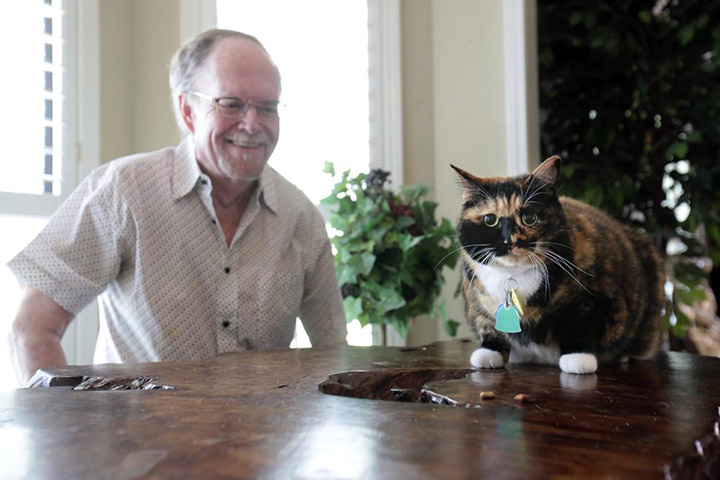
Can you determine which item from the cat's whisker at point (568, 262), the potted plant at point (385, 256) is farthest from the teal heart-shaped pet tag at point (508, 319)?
the potted plant at point (385, 256)

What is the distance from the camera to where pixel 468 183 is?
111cm

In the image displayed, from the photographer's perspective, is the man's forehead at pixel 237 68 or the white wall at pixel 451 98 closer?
the man's forehead at pixel 237 68

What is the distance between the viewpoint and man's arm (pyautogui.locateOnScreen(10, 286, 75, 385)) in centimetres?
156

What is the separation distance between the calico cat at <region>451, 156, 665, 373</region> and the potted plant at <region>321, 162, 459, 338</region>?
129 cm

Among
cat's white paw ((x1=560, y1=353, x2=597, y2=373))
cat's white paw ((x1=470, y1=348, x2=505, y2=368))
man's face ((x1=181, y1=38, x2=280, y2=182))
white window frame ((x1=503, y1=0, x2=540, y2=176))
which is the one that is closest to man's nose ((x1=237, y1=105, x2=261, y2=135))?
man's face ((x1=181, y1=38, x2=280, y2=182))

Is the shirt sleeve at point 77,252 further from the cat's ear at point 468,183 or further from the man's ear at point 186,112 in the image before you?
the cat's ear at point 468,183

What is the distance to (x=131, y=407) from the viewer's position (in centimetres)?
82

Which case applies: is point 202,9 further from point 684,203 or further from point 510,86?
point 684,203

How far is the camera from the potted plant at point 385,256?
8.29 ft

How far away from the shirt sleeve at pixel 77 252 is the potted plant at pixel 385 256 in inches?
41.2

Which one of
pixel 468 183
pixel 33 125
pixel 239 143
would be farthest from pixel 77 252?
pixel 468 183

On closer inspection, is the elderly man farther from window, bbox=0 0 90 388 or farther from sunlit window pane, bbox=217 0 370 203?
sunlit window pane, bbox=217 0 370 203

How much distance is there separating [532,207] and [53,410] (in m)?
0.73

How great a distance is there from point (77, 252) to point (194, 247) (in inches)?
11.0
